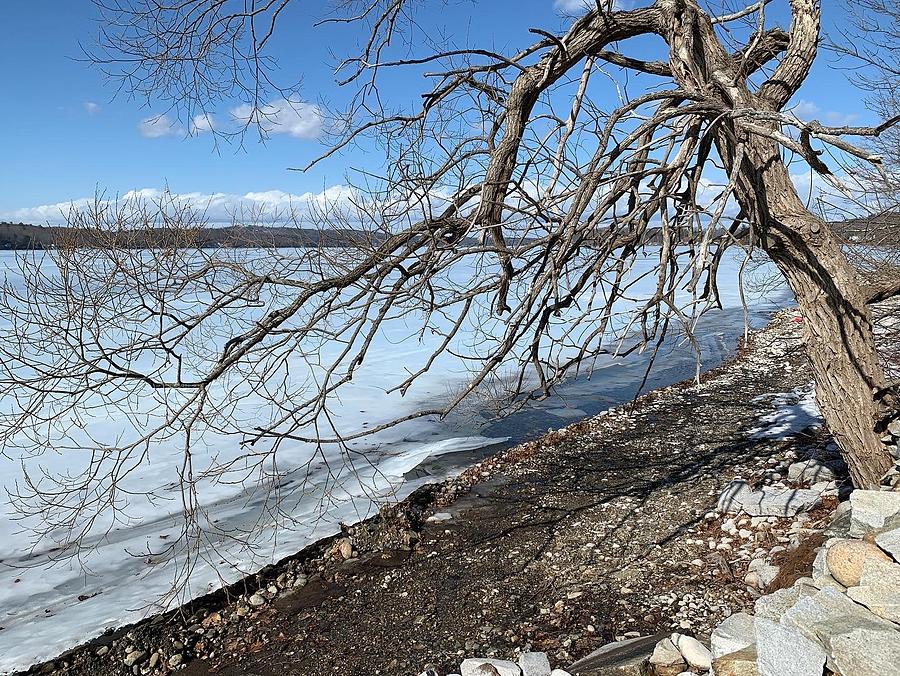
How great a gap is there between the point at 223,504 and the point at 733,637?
5499mm

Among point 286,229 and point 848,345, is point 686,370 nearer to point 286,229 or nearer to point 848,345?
point 848,345

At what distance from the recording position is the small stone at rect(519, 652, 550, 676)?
357 cm

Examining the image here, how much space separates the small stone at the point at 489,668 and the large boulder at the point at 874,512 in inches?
74.2

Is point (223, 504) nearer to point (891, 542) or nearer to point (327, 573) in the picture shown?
point (327, 573)

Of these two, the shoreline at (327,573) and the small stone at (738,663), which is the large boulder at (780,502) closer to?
the shoreline at (327,573)

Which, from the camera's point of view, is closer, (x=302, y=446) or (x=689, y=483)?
(x=689, y=483)

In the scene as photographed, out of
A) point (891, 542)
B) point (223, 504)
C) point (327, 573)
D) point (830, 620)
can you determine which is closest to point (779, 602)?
point (830, 620)

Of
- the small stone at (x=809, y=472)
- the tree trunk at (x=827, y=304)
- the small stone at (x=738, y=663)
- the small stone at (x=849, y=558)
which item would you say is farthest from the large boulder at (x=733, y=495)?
the small stone at (x=738, y=663)

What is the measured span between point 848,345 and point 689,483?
2.72m

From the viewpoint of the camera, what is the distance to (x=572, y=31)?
4535 millimetres

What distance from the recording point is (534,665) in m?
3.61

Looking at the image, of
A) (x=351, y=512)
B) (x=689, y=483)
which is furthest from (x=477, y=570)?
(x=689, y=483)

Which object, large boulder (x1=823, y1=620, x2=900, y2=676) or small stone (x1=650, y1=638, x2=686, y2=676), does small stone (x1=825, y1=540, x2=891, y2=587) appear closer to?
large boulder (x1=823, y1=620, x2=900, y2=676)

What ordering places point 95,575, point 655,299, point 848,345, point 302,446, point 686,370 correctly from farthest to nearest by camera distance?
point 686,370
point 302,446
point 95,575
point 848,345
point 655,299
